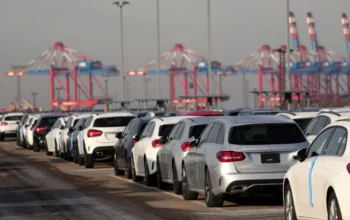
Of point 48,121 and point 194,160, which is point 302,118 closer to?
point 194,160

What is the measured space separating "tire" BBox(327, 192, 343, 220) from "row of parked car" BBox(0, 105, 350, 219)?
10 mm

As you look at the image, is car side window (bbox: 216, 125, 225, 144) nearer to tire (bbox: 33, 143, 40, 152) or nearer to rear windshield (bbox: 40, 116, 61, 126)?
Result: rear windshield (bbox: 40, 116, 61, 126)

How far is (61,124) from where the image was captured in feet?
137

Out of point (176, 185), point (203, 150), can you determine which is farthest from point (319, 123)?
point (203, 150)

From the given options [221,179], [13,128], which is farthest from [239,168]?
[13,128]

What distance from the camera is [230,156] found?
17.2 meters

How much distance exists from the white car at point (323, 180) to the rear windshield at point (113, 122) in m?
17.7

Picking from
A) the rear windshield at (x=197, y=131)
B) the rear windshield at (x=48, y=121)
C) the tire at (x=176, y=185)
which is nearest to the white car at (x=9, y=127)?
the rear windshield at (x=48, y=121)

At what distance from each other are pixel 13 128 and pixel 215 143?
4807 cm

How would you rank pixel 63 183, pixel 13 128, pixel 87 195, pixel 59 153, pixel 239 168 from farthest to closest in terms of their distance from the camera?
1. pixel 13 128
2. pixel 59 153
3. pixel 63 183
4. pixel 87 195
5. pixel 239 168

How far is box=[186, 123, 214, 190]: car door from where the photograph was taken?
18.8 metres

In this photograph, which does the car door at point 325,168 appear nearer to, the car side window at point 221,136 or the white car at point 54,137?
the car side window at point 221,136

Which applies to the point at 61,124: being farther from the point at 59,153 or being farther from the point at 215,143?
the point at 215,143

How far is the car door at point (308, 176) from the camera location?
1305 centimetres
